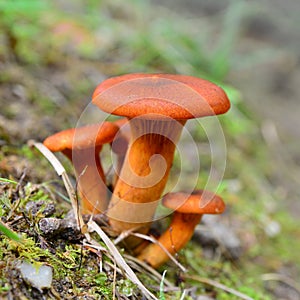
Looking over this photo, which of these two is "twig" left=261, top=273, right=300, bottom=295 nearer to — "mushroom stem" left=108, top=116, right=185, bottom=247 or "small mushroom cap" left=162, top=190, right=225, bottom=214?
"small mushroom cap" left=162, top=190, right=225, bottom=214

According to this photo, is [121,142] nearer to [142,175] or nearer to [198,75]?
[142,175]

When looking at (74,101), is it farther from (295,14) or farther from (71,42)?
(295,14)

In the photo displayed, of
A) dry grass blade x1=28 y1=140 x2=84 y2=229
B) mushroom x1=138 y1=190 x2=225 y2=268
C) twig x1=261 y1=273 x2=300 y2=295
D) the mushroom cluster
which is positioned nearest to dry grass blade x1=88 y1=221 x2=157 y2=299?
dry grass blade x1=28 y1=140 x2=84 y2=229

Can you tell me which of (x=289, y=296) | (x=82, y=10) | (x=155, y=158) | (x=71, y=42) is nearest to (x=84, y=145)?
(x=155, y=158)

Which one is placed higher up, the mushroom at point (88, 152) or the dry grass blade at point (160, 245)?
the mushroom at point (88, 152)

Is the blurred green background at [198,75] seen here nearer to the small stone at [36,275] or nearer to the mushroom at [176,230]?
the mushroom at [176,230]

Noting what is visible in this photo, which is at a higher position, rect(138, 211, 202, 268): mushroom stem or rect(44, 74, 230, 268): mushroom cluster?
rect(44, 74, 230, 268): mushroom cluster

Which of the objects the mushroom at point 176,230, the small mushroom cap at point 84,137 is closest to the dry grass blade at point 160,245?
the mushroom at point 176,230
